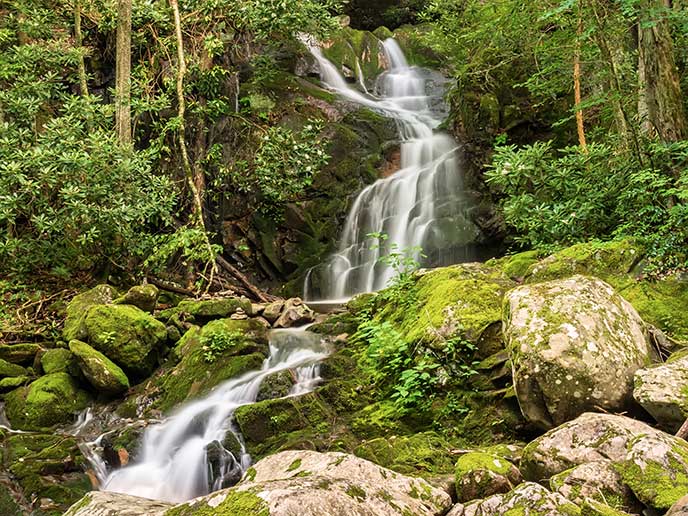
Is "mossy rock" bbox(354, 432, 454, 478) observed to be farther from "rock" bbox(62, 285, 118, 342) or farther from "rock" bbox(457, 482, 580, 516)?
"rock" bbox(62, 285, 118, 342)

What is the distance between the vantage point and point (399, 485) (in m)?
2.74

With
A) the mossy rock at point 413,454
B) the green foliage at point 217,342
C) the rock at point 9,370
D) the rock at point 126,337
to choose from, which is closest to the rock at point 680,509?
the mossy rock at point 413,454

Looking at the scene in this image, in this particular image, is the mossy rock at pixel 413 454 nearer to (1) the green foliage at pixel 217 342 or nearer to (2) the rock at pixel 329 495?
(2) the rock at pixel 329 495

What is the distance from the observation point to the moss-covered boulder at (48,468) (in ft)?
15.8

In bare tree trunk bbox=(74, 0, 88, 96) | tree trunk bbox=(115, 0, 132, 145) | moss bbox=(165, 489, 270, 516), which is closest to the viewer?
moss bbox=(165, 489, 270, 516)

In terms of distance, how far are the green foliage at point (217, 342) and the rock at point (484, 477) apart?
428 centimetres

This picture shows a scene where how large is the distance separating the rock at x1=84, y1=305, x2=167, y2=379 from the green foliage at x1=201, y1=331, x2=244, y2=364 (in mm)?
768

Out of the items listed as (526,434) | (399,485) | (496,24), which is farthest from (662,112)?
(399,485)

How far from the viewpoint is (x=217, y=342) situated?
22.5 ft

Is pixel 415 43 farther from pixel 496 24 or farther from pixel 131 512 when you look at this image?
pixel 131 512

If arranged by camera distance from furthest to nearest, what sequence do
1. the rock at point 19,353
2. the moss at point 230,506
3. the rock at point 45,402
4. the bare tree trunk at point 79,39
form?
the bare tree trunk at point 79,39 < the rock at point 19,353 < the rock at point 45,402 < the moss at point 230,506

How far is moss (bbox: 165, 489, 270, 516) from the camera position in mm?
2094

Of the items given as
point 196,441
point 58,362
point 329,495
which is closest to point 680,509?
point 329,495

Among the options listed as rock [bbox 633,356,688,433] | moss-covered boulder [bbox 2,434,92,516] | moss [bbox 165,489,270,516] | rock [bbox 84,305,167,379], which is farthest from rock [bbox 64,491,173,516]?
rock [bbox 84,305,167,379]
